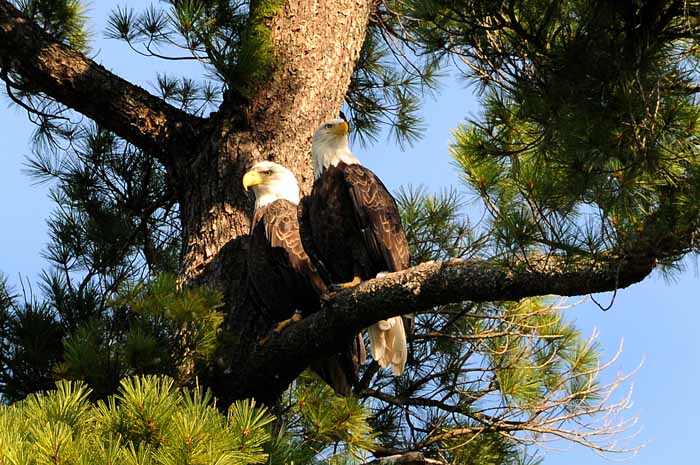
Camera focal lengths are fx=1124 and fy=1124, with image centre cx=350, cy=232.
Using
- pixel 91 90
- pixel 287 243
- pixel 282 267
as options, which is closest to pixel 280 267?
pixel 282 267

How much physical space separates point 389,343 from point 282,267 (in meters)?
0.52

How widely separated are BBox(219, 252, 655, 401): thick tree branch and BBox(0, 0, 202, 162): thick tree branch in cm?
119

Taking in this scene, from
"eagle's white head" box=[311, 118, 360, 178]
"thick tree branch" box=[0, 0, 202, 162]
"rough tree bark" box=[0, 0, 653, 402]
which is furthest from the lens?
"eagle's white head" box=[311, 118, 360, 178]

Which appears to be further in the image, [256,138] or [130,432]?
[256,138]

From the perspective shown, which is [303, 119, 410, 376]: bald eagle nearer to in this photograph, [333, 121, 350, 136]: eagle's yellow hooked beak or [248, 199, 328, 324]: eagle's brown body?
[333, 121, 350, 136]: eagle's yellow hooked beak

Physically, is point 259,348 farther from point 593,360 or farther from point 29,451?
point 593,360

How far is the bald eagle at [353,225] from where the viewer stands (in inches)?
171

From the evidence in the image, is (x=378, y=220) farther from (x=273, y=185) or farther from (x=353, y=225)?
(x=273, y=185)

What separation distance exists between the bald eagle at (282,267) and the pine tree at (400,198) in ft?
0.31

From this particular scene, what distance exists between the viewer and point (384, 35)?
18.5 ft

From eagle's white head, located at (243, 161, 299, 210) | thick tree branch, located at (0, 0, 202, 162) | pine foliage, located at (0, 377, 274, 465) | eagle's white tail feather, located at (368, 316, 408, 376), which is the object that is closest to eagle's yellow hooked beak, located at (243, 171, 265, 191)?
eagle's white head, located at (243, 161, 299, 210)

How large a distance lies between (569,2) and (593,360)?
2121mm

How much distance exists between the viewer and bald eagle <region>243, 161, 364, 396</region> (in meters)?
4.30

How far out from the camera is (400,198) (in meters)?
5.20
